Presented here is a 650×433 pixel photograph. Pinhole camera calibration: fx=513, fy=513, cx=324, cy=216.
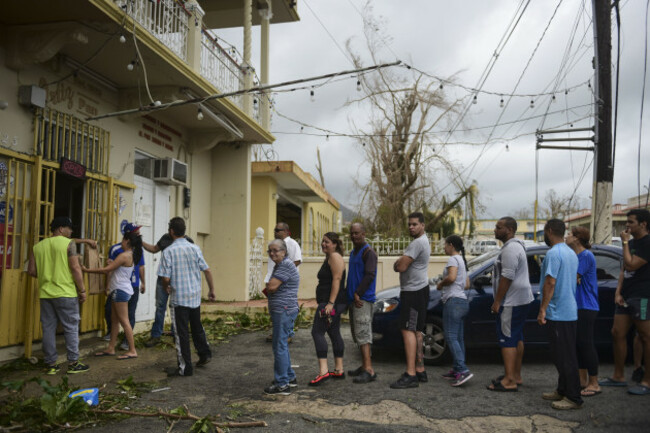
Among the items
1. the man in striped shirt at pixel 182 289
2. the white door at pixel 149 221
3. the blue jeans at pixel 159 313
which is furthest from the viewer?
the white door at pixel 149 221

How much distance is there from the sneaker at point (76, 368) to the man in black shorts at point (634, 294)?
5838 mm

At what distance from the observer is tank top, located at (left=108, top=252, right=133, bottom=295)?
22.3ft

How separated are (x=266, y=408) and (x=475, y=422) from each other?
1.87 meters

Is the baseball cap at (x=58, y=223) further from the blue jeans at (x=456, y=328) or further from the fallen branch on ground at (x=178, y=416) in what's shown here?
the blue jeans at (x=456, y=328)

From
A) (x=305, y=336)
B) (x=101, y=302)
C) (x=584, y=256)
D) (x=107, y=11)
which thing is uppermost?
(x=107, y=11)

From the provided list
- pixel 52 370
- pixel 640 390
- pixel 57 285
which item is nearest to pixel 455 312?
pixel 640 390

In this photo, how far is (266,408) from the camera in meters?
4.77

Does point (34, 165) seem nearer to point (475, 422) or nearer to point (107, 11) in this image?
point (107, 11)

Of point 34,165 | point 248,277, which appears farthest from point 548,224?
point 248,277

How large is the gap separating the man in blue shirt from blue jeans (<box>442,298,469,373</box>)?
1.03 metres

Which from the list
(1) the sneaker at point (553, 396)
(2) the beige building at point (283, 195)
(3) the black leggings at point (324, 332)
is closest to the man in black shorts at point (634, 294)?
(1) the sneaker at point (553, 396)

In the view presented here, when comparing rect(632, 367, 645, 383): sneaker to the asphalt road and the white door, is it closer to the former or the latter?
the asphalt road

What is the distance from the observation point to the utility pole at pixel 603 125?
9.27 metres

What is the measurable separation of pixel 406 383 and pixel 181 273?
2.81 meters
